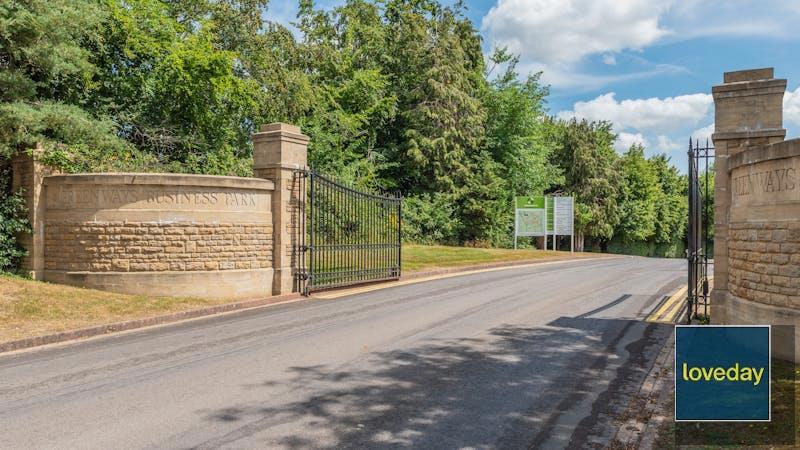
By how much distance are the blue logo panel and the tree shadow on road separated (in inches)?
31.7

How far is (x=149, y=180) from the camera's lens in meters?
12.0

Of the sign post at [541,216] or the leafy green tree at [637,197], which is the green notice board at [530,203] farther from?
the leafy green tree at [637,197]

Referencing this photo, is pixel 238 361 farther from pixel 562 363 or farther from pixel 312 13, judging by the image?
pixel 312 13

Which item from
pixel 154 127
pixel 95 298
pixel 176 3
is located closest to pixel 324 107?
pixel 176 3

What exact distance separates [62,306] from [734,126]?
12.6 meters

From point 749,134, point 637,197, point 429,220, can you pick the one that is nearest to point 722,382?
point 749,134

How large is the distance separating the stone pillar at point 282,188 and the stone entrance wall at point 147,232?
43cm

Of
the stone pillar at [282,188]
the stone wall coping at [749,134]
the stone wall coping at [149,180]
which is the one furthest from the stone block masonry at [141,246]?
the stone wall coping at [749,134]

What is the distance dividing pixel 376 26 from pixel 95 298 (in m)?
31.3

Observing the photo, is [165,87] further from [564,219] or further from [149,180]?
[564,219]

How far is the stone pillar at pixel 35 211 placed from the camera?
12570mm

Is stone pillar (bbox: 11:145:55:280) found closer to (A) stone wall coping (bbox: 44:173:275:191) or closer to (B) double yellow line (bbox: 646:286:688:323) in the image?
(A) stone wall coping (bbox: 44:173:275:191)

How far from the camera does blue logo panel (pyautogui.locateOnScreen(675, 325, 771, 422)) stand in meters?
4.85

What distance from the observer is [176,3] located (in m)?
24.7
